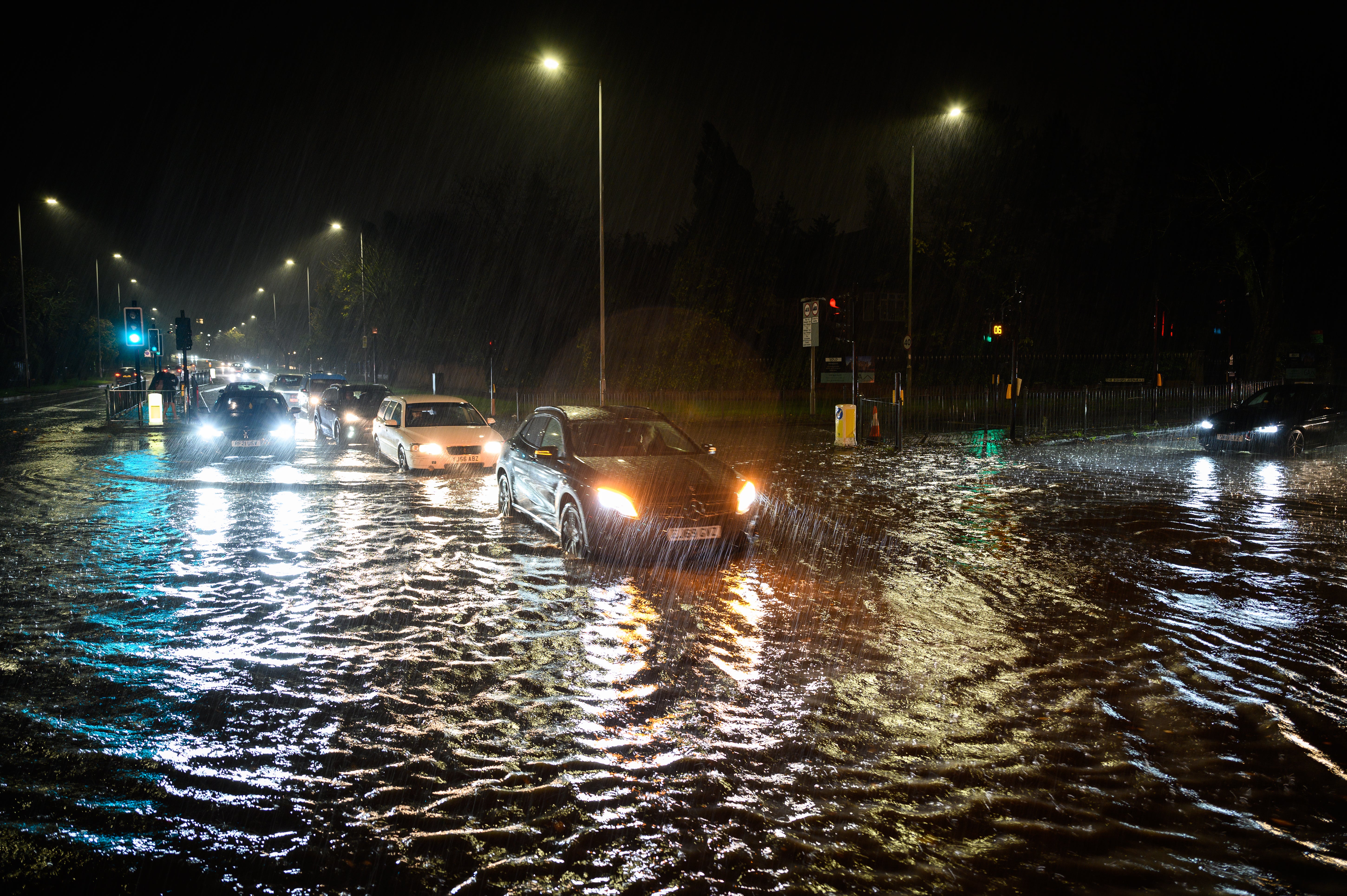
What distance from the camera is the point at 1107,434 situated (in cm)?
2712

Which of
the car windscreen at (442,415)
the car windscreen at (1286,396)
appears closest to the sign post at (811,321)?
the car windscreen at (1286,396)

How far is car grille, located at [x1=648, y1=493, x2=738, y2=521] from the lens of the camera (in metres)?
9.13

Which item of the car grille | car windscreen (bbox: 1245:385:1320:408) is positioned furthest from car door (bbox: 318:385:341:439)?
car windscreen (bbox: 1245:385:1320:408)

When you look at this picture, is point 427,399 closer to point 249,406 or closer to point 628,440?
point 249,406

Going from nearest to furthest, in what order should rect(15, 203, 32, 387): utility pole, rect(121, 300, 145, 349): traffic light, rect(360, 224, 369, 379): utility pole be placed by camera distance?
rect(121, 300, 145, 349): traffic light < rect(15, 203, 32, 387): utility pole < rect(360, 224, 369, 379): utility pole

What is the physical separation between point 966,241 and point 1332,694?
4661 centimetres

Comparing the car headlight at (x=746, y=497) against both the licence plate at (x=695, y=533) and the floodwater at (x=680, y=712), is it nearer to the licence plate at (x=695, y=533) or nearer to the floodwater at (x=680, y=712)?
the licence plate at (x=695, y=533)

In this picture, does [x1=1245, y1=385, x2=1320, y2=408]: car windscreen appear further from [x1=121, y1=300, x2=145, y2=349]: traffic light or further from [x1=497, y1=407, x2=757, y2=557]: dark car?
[x1=121, y1=300, x2=145, y2=349]: traffic light

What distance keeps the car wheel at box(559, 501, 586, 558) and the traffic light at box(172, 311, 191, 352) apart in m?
28.2

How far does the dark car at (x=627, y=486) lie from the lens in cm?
918

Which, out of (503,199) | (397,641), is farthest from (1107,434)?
(503,199)

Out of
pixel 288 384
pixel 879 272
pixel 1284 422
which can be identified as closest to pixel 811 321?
pixel 1284 422

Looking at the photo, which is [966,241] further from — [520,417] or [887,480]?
[887,480]

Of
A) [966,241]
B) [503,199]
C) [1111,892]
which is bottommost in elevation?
[1111,892]
